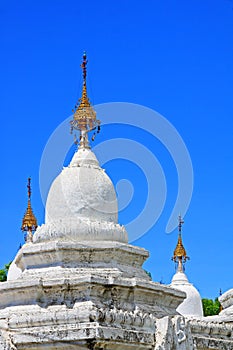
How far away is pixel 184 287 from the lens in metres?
41.0

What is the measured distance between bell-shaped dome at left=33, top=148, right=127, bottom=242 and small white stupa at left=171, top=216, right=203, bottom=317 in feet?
37.6

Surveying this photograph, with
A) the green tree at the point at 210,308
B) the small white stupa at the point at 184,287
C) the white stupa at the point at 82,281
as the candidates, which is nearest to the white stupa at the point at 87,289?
the white stupa at the point at 82,281

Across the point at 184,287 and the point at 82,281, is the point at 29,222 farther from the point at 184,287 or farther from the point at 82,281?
the point at 82,281

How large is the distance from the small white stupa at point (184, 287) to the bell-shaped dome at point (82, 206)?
11.5 m

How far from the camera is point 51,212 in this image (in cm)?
2909

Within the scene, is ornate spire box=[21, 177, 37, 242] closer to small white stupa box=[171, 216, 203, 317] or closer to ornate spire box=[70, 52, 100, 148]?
small white stupa box=[171, 216, 203, 317]

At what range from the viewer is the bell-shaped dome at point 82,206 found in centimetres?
2783

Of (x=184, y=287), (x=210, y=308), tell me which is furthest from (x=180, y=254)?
(x=210, y=308)

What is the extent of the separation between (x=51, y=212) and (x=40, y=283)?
4.27 meters

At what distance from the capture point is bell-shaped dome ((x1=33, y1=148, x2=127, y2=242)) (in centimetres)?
2783

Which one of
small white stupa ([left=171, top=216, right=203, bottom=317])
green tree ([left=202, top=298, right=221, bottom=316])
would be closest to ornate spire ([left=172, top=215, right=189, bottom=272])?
small white stupa ([left=171, top=216, right=203, bottom=317])

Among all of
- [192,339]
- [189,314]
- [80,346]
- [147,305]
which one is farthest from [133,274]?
[189,314]

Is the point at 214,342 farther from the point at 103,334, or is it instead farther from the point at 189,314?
the point at 189,314

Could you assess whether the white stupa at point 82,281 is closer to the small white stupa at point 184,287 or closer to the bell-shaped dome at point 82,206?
the bell-shaped dome at point 82,206
